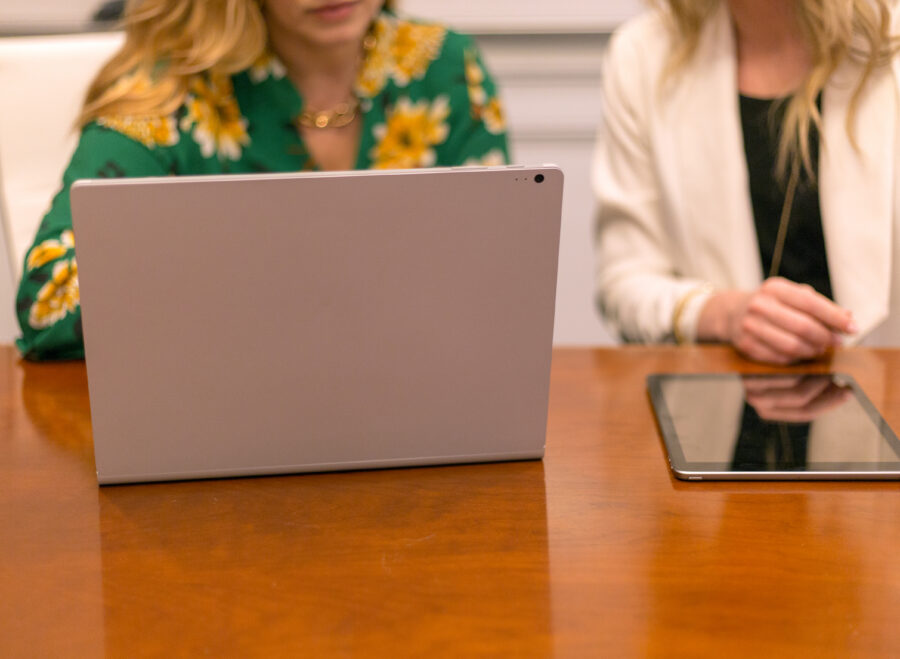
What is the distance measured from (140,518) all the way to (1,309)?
6.54 ft

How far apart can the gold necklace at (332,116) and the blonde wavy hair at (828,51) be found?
60cm

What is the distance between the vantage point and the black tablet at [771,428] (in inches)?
30.5

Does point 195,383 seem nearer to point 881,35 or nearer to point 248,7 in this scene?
point 248,7

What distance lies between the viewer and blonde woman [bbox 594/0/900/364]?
1.26 m

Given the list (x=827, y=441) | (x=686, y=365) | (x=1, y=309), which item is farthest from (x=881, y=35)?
(x=1, y=309)

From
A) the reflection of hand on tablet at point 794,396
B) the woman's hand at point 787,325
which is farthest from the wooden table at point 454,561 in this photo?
the woman's hand at point 787,325

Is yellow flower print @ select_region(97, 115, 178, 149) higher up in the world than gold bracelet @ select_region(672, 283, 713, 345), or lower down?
higher up

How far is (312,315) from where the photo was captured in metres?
0.72

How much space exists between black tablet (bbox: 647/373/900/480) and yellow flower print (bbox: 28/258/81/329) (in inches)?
23.9

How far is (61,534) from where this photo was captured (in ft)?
2.29

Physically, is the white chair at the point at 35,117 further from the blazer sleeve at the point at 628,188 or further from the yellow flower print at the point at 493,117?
the blazer sleeve at the point at 628,188

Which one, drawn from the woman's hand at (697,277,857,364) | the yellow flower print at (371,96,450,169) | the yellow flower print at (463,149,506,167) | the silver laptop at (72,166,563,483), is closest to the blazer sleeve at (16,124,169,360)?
the silver laptop at (72,166,563,483)

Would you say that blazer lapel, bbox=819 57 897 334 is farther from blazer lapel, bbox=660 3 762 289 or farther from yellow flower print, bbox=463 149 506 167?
yellow flower print, bbox=463 149 506 167

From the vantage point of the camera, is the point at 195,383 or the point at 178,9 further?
the point at 178,9
